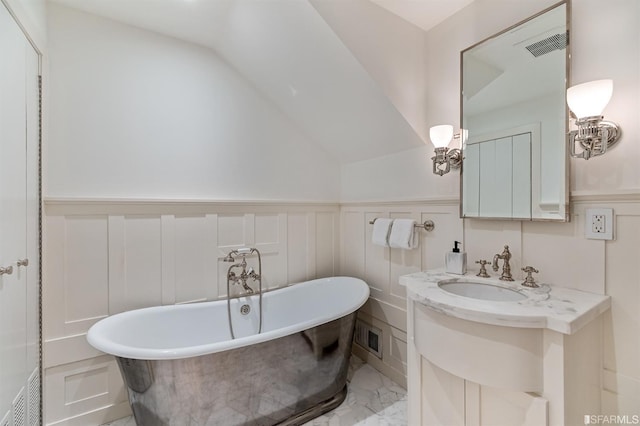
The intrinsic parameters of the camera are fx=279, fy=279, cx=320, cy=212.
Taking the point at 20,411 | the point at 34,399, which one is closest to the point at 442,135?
the point at 20,411

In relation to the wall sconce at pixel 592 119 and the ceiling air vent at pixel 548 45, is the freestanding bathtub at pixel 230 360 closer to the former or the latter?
the wall sconce at pixel 592 119

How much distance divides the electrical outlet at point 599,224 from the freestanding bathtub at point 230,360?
49.1 inches

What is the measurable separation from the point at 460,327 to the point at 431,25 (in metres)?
1.90

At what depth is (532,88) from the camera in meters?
1.38

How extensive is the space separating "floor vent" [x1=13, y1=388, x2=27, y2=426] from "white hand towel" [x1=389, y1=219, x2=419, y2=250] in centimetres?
211

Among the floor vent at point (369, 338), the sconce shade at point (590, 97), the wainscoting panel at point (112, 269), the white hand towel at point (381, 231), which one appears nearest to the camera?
the sconce shade at point (590, 97)

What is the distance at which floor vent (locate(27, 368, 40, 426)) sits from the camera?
141 centimetres

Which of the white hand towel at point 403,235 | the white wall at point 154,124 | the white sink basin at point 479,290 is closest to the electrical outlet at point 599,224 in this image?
the white sink basin at point 479,290

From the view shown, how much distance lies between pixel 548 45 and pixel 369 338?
2.19 meters

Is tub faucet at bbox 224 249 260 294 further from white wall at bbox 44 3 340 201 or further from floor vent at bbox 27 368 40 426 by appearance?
floor vent at bbox 27 368 40 426

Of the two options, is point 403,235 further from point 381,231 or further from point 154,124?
point 154,124

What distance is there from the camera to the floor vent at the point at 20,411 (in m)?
1.24

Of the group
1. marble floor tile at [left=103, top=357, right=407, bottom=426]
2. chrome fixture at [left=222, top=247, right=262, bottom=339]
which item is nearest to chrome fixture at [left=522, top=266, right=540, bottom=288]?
marble floor tile at [left=103, top=357, right=407, bottom=426]

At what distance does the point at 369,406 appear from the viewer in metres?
1.80
